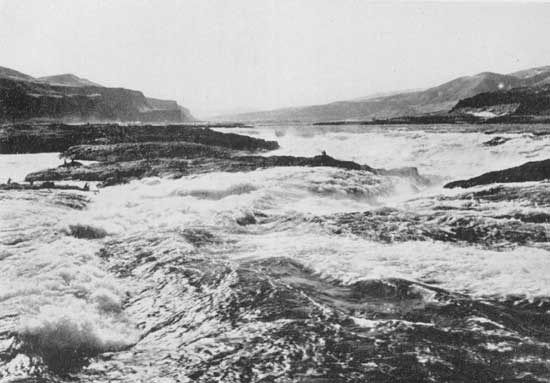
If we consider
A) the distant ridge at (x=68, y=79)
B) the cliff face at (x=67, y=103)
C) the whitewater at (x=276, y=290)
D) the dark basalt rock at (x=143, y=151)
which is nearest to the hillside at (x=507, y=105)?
the dark basalt rock at (x=143, y=151)

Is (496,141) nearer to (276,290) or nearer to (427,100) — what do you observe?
(276,290)

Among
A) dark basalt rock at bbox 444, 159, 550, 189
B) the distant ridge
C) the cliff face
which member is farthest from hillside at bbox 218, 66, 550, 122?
dark basalt rock at bbox 444, 159, 550, 189

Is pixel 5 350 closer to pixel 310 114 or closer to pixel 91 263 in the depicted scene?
pixel 91 263

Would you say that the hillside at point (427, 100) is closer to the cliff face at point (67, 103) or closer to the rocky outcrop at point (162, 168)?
the cliff face at point (67, 103)

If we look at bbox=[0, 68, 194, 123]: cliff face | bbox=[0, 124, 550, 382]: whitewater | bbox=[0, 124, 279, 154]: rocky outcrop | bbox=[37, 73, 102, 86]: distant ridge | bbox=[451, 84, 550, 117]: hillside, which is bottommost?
bbox=[0, 124, 550, 382]: whitewater

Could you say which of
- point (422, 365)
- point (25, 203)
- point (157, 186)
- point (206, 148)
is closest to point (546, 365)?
point (422, 365)

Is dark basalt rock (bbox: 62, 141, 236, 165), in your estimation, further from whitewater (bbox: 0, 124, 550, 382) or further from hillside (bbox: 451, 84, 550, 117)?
hillside (bbox: 451, 84, 550, 117)
